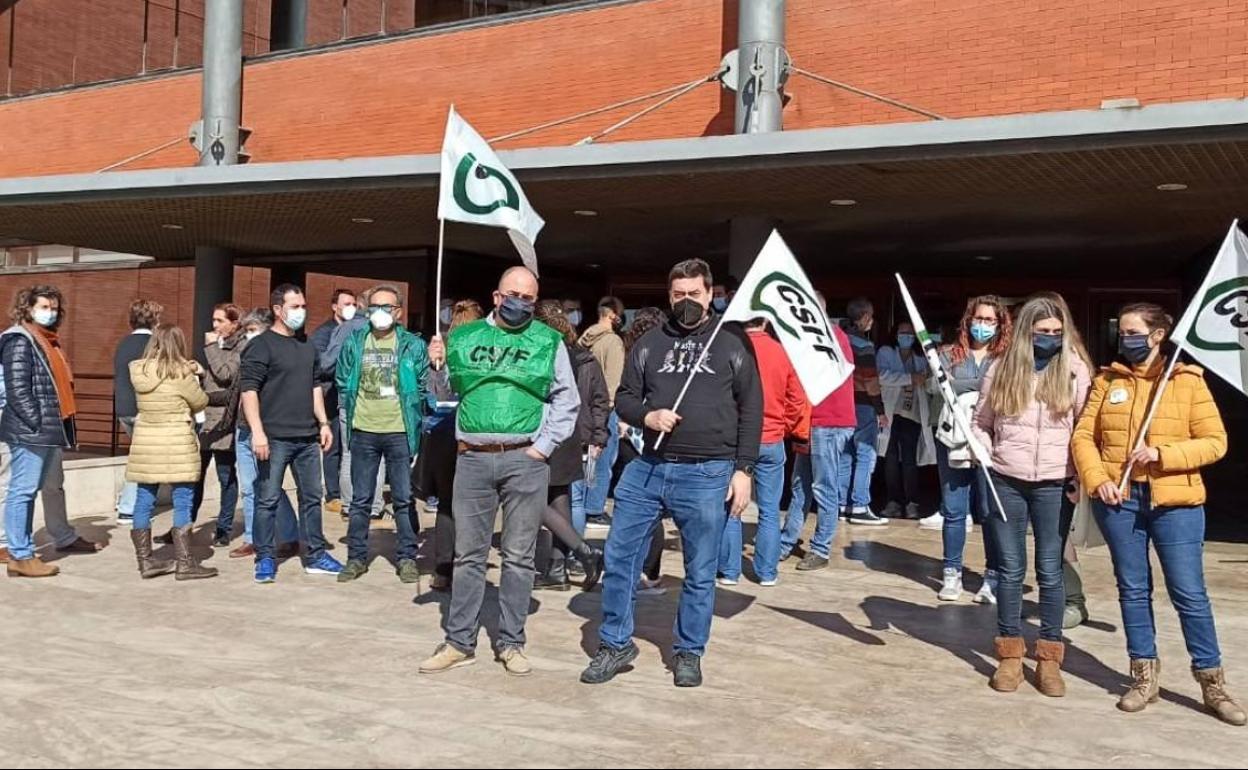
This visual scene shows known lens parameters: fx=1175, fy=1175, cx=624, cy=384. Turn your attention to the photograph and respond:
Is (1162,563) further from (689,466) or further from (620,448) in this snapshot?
(620,448)

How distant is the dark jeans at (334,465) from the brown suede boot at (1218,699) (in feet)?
24.1

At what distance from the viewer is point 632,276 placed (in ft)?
61.4

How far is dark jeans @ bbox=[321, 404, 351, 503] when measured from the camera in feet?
34.8

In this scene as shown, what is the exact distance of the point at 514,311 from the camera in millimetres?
5758

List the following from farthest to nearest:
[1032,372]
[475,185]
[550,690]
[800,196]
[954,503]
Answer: [800,196] → [954,503] → [475,185] → [1032,372] → [550,690]

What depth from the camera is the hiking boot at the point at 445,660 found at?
5.65 meters

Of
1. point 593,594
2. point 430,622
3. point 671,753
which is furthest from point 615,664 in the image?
point 593,594

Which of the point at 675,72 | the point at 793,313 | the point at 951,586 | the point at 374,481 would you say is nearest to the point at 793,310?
the point at 793,313

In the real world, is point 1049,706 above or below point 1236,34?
below

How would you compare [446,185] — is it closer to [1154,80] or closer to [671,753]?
[671,753]

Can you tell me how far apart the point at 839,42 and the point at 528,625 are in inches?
288

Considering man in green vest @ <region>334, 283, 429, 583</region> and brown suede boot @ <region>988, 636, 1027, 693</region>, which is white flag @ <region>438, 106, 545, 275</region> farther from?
brown suede boot @ <region>988, 636, 1027, 693</region>

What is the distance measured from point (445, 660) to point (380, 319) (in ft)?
9.36

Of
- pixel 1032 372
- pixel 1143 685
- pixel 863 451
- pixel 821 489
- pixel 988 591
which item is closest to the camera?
pixel 1143 685
